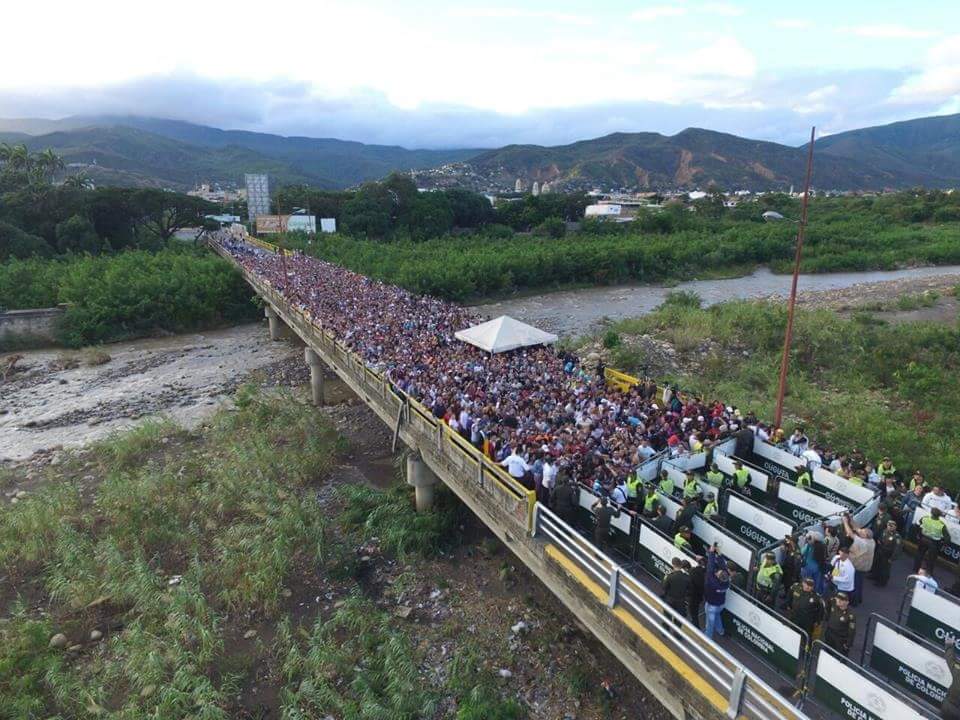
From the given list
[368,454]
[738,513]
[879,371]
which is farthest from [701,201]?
[738,513]

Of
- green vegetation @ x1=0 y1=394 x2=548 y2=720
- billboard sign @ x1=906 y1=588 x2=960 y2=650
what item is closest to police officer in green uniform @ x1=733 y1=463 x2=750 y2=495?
billboard sign @ x1=906 y1=588 x2=960 y2=650

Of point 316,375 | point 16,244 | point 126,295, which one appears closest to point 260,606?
point 316,375

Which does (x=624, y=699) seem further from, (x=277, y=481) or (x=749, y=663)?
(x=277, y=481)

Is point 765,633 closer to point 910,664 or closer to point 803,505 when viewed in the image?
point 910,664

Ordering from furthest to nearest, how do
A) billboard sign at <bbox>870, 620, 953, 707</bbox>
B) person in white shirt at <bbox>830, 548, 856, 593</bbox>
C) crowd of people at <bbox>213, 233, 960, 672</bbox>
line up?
crowd of people at <bbox>213, 233, 960, 672</bbox>, person in white shirt at <bbox>830, 548, 856, 593</bbox>, billboard sign at <bbox>870, 620, 953, 707</bbox>

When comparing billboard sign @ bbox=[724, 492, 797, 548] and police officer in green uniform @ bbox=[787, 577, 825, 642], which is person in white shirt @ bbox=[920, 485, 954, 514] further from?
police officer in green uniform @ bbox=[787, 577, 825, 642]

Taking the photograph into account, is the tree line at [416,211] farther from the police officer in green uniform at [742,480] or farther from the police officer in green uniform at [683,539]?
the police officer in green uniform at [683,539]

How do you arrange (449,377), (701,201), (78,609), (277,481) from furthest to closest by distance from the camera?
(701,201)
(277,481)
(449,377)
(78,609)
